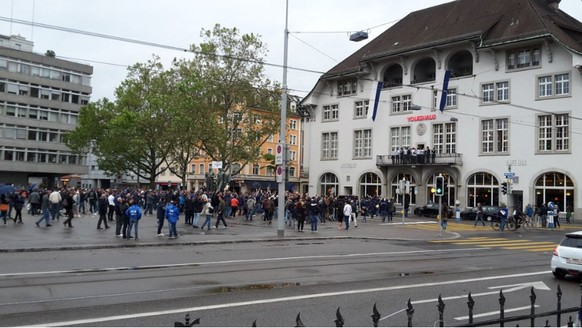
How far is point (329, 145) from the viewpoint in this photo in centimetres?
6147

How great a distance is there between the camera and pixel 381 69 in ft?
185

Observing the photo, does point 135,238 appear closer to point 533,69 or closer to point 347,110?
point 533,69

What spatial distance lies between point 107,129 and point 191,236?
1758 inches

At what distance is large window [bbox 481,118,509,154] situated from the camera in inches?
1818

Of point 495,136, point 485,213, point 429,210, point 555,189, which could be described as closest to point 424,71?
point 495,136

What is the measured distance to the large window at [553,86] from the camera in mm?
42406

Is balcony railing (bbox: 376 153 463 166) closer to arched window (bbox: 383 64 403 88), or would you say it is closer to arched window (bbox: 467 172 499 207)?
arched window (bbox: 467 172 499 207)

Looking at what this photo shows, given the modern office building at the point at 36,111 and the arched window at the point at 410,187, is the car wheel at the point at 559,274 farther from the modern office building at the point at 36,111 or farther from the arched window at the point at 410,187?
the modern office building at the point at 36,111

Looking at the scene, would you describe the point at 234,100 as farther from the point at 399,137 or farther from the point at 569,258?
the point at 569,258

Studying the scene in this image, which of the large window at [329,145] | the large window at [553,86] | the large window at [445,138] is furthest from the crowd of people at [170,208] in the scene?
the large window at [329,145]

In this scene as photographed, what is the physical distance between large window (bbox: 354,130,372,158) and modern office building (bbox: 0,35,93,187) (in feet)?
144

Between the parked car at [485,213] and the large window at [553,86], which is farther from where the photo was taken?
the large window at [553,86]

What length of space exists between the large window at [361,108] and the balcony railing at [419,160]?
5.72 metres

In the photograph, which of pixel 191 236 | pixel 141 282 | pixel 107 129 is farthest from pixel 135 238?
pixel 107 129
